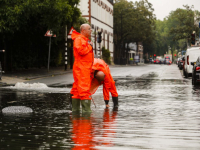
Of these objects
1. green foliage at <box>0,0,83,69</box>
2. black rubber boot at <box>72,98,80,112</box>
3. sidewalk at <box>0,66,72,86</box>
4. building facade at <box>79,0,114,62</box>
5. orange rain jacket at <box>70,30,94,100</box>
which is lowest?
sidewalk at <box>0,66,72,86</box>

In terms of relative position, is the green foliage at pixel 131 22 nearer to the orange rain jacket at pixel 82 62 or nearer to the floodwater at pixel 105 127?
the floodwater at pixel 105 127

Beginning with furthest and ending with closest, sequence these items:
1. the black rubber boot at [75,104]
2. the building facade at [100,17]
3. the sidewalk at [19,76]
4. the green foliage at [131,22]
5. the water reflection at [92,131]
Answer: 1. the green foliage at [131,22]
2. the building facade at [100,17]
3. the sidewalk at [19,76]
4. the black rubber boot at [75,104]
5. the water reflection at [92,131]

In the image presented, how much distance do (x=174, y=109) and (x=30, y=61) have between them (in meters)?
28.5

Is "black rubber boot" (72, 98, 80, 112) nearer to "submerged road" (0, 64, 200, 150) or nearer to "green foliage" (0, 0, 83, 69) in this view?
"submerged road" (0, 64, 200, 150)

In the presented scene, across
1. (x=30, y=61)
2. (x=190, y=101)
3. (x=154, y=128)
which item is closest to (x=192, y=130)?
(x=154, y=128)

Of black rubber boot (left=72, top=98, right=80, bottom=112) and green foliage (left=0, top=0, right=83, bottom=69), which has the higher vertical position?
green foliage (left=0, top=0, right=83, bottom=69)

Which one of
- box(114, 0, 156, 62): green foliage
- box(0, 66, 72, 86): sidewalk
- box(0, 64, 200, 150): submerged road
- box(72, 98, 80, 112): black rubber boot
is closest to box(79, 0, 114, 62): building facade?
box(114, 0, 156, 62): green foliage

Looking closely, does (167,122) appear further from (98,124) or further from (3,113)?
(3,113)

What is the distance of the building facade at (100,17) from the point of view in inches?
2798

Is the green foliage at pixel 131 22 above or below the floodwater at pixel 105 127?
above

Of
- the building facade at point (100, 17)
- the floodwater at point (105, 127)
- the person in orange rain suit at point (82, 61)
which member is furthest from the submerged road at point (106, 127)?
the building facade at point (100, 17)

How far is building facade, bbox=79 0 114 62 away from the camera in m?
71.1

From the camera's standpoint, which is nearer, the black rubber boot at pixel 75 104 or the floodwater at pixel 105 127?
the floodwater at pixel 105 127

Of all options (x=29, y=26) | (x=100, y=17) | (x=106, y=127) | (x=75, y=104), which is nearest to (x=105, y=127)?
(x=106, y=127)
